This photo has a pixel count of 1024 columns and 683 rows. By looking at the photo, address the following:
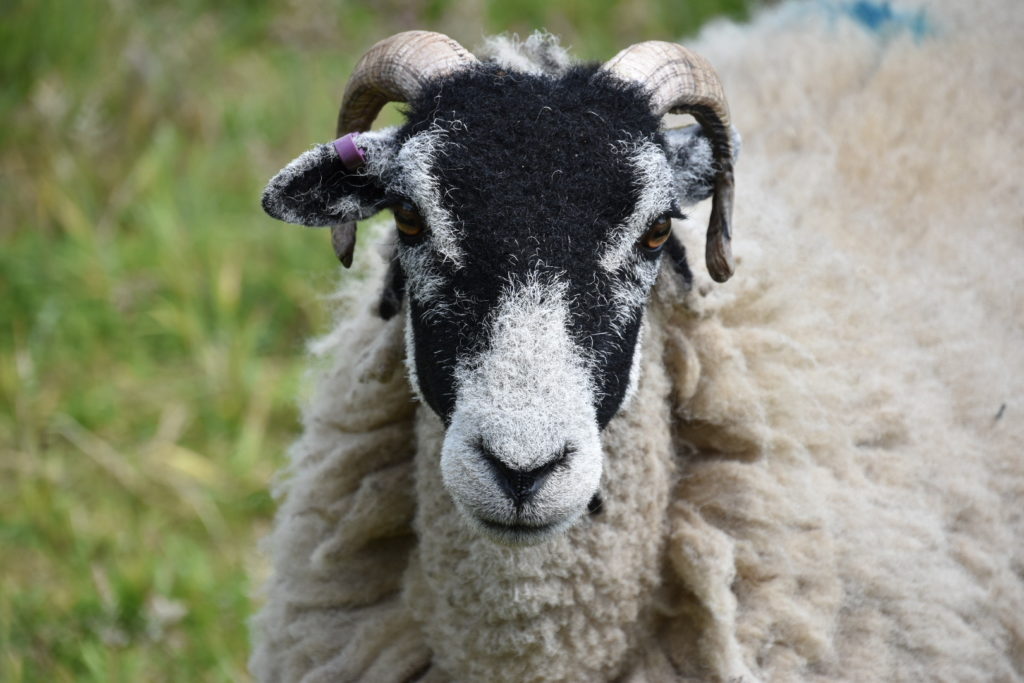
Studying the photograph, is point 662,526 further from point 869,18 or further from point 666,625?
point 869,18

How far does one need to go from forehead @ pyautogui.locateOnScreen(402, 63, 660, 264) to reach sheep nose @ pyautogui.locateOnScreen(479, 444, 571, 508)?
16.4 inches

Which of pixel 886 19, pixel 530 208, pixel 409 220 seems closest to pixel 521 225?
pixel 530 208

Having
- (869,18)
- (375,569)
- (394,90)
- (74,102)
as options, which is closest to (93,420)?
(74,102)

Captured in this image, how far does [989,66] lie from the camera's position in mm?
3928

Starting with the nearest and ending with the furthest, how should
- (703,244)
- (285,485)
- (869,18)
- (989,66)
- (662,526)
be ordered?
1. (662,526)
2. (703,244)
3. (285,485)
4. (989,66)
5. (869,18)

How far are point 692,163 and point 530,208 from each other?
1.94ft

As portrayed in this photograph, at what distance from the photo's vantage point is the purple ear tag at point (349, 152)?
248 cm

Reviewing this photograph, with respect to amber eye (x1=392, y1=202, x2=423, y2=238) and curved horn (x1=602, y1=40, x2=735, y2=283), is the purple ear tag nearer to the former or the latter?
amber eye (x1=392, y1=202, x2=423, y2=238)

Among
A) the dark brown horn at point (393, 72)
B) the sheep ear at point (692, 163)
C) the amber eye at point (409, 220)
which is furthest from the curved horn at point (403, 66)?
the sheep ear at point (692, 163)

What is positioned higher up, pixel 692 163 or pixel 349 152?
pixel 692 163

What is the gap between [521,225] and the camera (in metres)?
2.14

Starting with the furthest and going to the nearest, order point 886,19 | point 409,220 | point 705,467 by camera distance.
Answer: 1. point 886,19
2. point 705,467
3. point 409,220

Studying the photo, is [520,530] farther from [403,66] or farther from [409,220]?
[403,66]

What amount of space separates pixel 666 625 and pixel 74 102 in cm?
541
